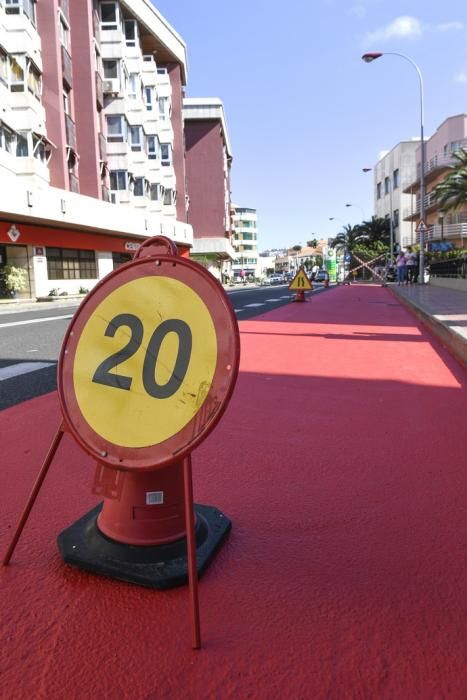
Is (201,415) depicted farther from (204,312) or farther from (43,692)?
(43,692)

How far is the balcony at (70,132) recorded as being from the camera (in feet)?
106

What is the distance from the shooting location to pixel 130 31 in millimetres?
40781

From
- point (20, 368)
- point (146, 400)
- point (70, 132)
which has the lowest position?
point (20, 368)

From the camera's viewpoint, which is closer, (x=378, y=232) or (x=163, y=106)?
(x=163, y=106)

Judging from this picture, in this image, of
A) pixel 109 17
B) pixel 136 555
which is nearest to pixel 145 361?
pixel 136 555

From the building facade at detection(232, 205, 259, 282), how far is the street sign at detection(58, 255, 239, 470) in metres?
129

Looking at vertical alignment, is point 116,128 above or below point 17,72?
above

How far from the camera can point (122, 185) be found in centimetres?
4022

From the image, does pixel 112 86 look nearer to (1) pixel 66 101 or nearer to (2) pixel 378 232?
(1) pixel 66 101

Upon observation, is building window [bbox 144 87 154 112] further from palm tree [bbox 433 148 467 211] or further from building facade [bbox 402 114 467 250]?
building facade [bbox 402 114 467 250]

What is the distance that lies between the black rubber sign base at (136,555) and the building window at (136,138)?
1702 inches

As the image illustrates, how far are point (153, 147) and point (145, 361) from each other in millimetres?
46915

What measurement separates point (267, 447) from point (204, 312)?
182 centimetres

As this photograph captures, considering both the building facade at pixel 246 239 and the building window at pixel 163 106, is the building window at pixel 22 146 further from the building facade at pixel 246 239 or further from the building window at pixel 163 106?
the building facade at pixel 246 239
